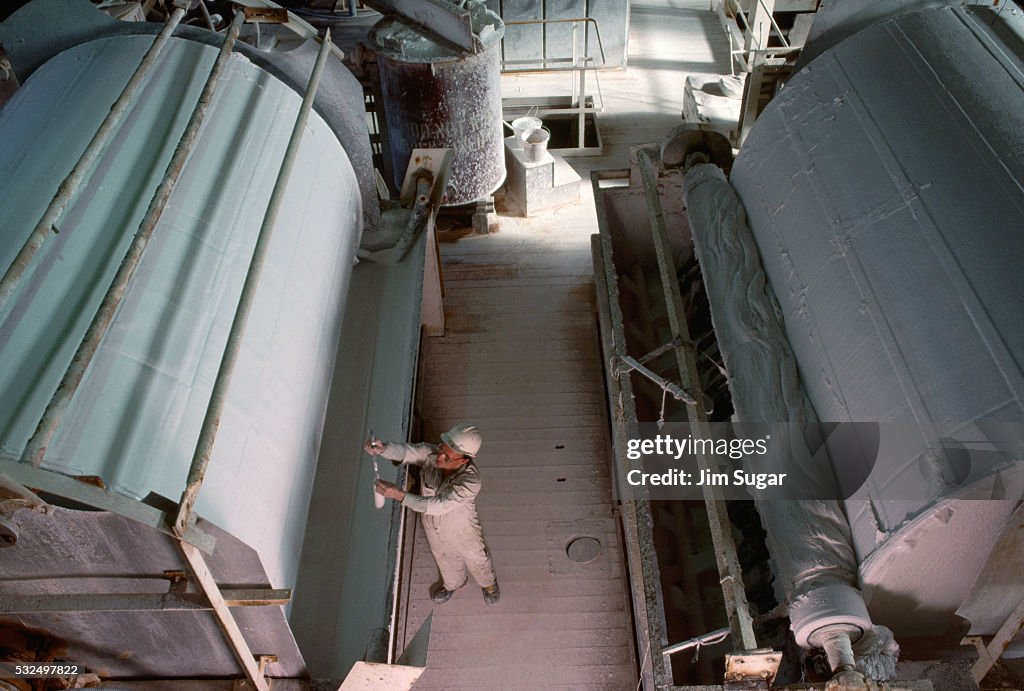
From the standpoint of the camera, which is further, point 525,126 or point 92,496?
point 525,126

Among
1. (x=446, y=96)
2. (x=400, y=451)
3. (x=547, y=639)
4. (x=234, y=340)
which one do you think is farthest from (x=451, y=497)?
(x=446, y=96)

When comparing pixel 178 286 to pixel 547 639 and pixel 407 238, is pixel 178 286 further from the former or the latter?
pixel 547 639

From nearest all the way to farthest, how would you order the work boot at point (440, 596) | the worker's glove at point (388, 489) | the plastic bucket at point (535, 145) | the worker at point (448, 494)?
1. the worker's glove at point (388, 489)
2. the worker at point (448, 494)
3. the work boot at point (440, 596)
4. the plastic bucket at point (535, 145)

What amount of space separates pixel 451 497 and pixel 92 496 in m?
1.82

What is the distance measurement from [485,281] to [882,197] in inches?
138

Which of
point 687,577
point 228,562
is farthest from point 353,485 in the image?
point 687,577

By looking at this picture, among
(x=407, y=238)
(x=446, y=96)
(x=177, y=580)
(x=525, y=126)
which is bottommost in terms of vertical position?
(x=177, y=580)

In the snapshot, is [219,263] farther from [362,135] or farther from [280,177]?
[362,135]

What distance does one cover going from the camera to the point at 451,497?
161 inches

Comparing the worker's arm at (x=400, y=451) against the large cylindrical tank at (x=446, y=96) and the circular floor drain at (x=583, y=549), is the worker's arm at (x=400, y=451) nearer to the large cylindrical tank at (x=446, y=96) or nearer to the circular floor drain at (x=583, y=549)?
the circular floor drain at (x=583, y=549)

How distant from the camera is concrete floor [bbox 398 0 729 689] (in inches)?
179

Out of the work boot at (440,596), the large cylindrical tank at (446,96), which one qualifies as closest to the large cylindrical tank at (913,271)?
the work boot at (440,596)

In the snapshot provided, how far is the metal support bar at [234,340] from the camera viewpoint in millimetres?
2797

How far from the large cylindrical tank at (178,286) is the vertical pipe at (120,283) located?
0.14 metres
